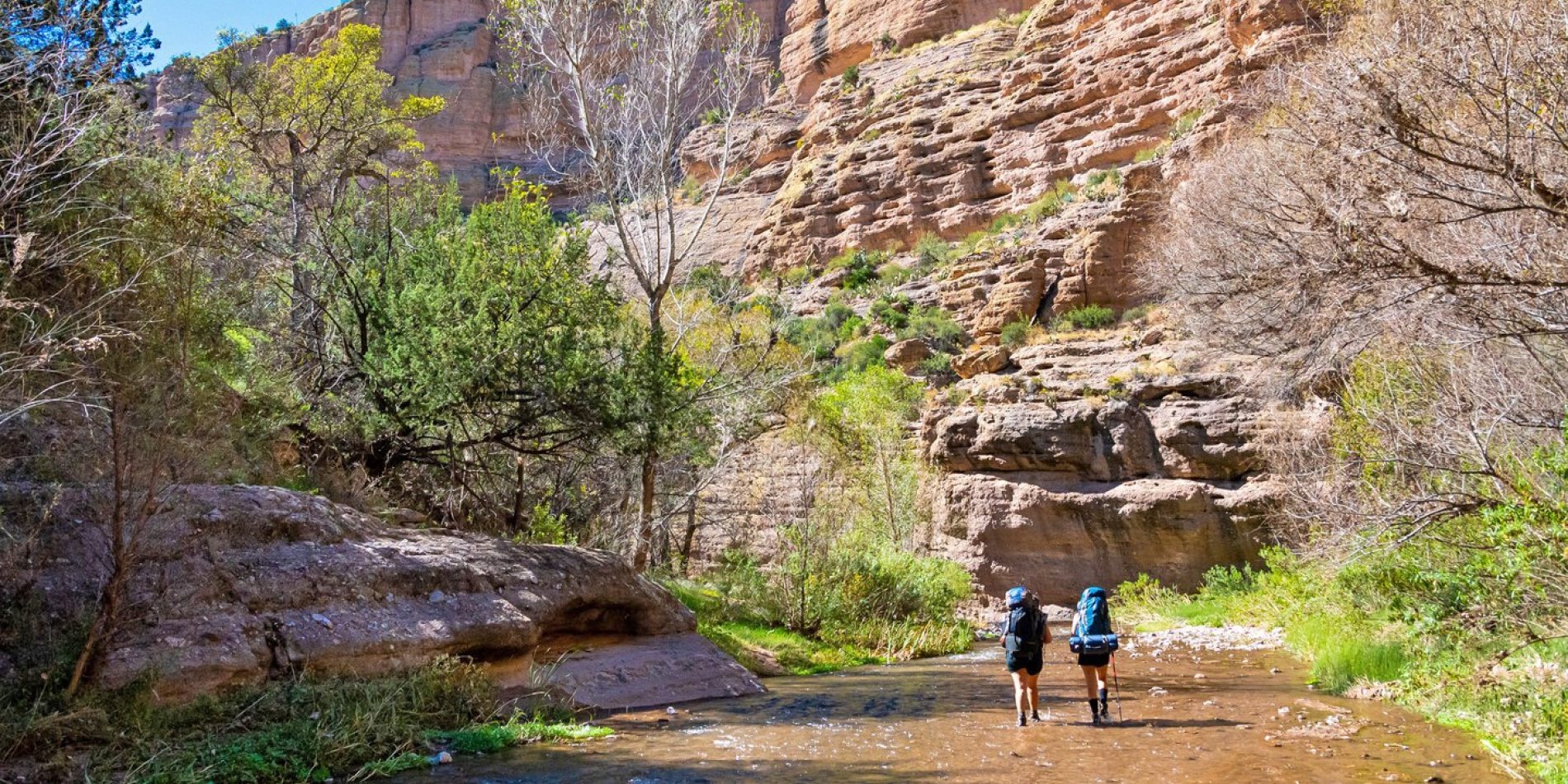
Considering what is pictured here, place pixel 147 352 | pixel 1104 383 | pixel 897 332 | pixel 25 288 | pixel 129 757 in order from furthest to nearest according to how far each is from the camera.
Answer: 1. pixel 897 332
2. pixel 1104 383
3. pixel 25 288
4. pixel 147 352
5. pixel 129 757

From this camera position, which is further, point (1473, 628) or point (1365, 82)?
point (1473, 628)

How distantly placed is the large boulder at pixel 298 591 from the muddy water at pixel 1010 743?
1.65 meters

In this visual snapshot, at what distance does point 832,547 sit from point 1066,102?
37.9m

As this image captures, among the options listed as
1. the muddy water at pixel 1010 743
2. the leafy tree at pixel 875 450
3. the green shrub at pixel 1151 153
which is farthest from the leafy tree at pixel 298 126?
the green shrub at pixel 1151 153

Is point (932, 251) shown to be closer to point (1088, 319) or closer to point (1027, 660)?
point (1088, 319)

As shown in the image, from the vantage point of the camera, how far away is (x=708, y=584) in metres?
20.1

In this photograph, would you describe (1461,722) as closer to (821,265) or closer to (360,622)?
(360,622)

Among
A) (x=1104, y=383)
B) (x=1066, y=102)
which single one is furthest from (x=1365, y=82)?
(x=1066, y=102)

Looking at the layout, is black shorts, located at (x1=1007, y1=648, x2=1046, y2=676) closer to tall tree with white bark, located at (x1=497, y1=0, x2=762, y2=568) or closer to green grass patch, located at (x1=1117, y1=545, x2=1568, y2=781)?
green grass patch, located at (x1=1117, y1=545, x2=1568, y2=781)

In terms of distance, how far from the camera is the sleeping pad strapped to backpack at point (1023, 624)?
10.2 m

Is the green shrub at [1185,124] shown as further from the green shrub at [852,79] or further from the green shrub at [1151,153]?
the green shrub at [852,79]

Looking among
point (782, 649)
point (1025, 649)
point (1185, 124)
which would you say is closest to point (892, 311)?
point (1185, 124)

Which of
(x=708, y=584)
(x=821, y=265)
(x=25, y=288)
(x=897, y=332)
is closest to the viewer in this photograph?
(x=25, y=288)

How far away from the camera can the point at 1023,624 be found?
34.0ft
